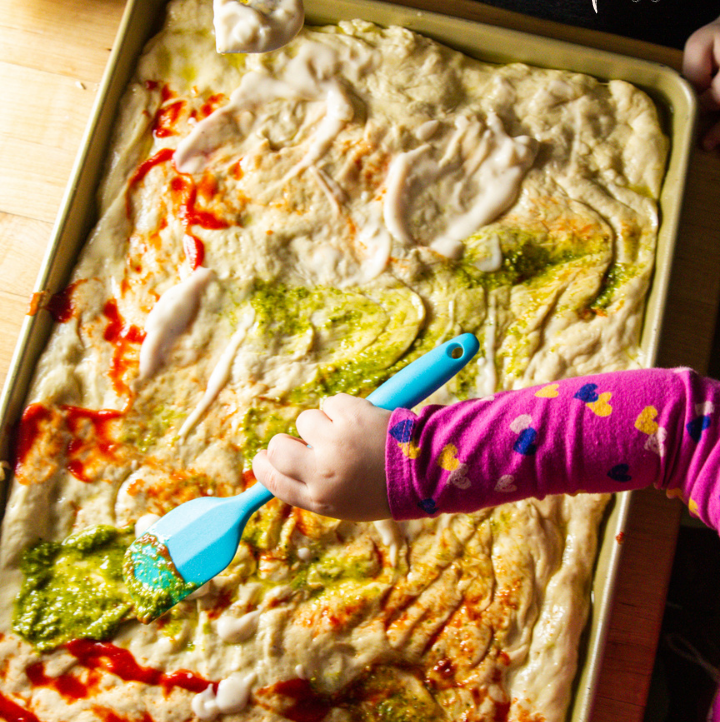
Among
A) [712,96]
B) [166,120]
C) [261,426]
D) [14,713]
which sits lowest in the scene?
[14,713]

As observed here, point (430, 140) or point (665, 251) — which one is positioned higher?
point (430, 140)

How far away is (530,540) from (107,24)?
1.28 m

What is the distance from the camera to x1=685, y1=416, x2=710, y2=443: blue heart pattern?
798 millimetres

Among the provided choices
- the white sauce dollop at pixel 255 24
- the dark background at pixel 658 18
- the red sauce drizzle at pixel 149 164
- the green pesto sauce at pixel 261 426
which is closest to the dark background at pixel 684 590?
the dark background at pixel 658 18

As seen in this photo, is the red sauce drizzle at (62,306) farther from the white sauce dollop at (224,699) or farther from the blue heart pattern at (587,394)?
the blue heart pattern at (587,394)

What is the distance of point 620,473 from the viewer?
0.82 metres

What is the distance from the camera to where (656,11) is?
4.78 feet

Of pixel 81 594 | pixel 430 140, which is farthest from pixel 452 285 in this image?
pixel 81 594

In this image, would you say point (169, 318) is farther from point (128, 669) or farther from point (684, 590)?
point (684, 590)

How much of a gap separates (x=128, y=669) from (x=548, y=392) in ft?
2.54

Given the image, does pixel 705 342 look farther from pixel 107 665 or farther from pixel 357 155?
pixel 107 665

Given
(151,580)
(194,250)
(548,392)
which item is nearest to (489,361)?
(548,392)

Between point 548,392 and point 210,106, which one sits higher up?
point 210,106

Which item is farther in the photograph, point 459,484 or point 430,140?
point 430,140
